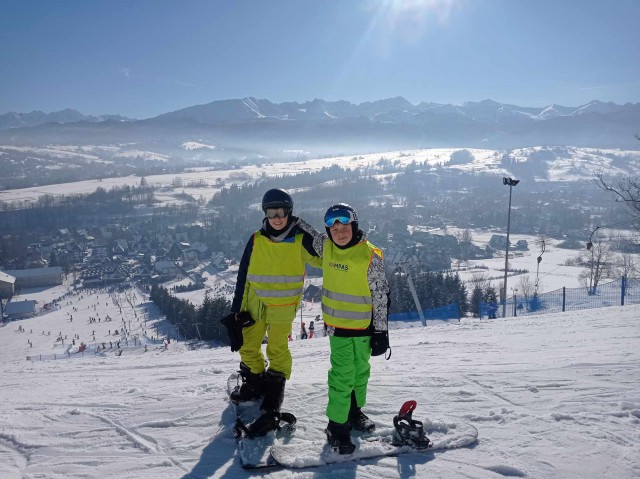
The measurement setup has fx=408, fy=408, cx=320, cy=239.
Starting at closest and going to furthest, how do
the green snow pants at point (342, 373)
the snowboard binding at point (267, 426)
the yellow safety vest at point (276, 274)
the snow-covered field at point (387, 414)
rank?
the snow-covered field at point (387, 414) → the green snow pants at point (342, 373) → the snowboard binding at point (267, 426) → the yellow safety vest at point (276, 274)

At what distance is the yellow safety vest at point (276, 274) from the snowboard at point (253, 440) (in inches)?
28.5

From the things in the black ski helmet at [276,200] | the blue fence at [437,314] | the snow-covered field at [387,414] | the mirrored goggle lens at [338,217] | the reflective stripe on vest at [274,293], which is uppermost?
the black ski helmet at [276,200]

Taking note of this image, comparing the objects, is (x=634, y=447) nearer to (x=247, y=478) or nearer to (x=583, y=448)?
(x=583, y=448)

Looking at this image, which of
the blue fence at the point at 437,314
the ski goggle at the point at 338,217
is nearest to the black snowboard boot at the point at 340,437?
the ski goggle at the point at 338,217

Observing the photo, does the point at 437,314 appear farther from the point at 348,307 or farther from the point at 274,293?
the point at 348,307

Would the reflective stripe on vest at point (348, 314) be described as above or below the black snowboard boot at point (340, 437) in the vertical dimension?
above

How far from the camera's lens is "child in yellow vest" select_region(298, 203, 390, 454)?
2.71 metres

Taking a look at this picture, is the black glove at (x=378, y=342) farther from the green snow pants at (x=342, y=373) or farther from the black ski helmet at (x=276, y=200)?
the black ski helmet at (x=276, y=200)

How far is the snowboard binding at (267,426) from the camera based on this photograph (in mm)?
2848

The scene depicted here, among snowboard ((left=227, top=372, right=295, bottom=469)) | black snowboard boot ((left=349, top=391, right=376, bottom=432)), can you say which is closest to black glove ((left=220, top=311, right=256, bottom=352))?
snowboard ((left=227, top=372, right=295, bottom=469))

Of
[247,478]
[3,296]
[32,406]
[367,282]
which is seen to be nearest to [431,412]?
[367,282]

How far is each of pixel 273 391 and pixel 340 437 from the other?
2.38 ft

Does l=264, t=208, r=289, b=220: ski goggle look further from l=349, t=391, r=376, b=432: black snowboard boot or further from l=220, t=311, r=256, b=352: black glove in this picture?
l=349, t=391, r=376, b=432: black snowboard boot

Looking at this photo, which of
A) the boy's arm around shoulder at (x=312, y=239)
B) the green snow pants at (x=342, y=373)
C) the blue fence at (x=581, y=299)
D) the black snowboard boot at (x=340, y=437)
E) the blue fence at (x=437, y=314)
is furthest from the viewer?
the blue fence at (x=437, y=314)
